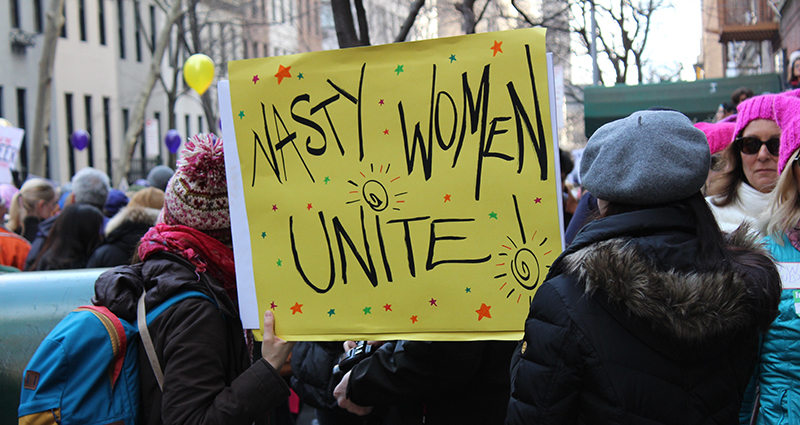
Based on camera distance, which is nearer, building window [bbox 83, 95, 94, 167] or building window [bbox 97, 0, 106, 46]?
building window [bbox 83, 95, 94, 167]

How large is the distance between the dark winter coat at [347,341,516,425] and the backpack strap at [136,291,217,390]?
2.25 feet

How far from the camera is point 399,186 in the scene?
1987 millimetres

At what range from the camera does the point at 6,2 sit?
19.7 metres

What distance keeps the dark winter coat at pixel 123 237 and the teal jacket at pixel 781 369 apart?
12.3 ft

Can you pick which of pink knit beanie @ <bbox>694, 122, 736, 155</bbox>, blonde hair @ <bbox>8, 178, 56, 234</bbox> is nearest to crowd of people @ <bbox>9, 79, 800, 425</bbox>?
pink knit beanie @ <bbox>694, 122, 736, 155</bbox>

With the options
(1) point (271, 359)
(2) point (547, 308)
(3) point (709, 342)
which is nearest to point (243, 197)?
(1) point (271, 359)

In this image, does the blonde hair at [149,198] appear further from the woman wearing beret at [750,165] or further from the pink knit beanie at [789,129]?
the pink knit beanie at [789,129]

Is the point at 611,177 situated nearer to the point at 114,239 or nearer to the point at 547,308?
the point at 547,308

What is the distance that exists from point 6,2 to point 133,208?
755 inches

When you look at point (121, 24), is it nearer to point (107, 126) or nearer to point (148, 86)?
point (107, 126)

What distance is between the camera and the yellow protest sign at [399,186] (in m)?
1.90

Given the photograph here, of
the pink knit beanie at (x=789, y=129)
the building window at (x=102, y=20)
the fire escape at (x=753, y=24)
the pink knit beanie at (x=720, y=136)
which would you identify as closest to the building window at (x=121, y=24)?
the building window at (x=102, y=20)

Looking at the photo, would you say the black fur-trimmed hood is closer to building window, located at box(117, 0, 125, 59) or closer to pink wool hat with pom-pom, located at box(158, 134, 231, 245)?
pink wool hat with pom-pom, located at box(158, 134, 231, 245)

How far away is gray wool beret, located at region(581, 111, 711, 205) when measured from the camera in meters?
1.60
